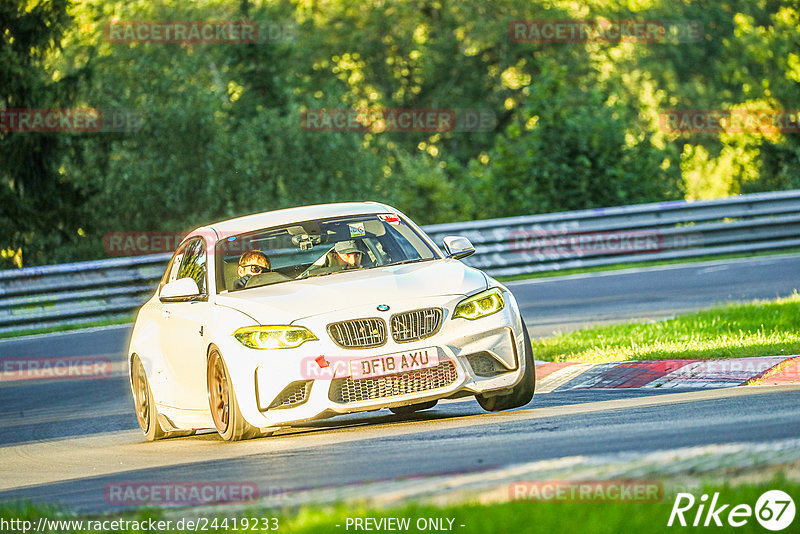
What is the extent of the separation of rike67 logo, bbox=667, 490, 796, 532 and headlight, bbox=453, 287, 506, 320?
4.04 metres

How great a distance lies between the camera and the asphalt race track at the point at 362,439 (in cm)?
715

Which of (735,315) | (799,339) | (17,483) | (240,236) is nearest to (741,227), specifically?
(735,315)

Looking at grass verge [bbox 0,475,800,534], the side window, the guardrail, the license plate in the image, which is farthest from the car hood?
the guardrail

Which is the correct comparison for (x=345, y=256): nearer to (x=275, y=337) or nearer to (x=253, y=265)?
(x=253, y=265)

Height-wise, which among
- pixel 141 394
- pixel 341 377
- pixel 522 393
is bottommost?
pixel 522 393


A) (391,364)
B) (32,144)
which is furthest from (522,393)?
(32,144)

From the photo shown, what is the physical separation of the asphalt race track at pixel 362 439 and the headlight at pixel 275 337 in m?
0.64

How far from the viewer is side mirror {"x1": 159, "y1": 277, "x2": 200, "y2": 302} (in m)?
9.98

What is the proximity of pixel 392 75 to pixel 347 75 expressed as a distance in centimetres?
180

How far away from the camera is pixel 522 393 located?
9.59 meters

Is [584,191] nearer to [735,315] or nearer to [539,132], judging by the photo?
[539,132]

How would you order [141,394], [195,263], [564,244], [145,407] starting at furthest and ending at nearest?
[564,244], [141,394], [145,407], [195,263]

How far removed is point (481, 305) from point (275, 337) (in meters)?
1.39

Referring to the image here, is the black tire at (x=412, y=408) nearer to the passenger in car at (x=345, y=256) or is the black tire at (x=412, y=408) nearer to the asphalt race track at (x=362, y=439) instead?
the asphalt race track at (x=362, y=439)
